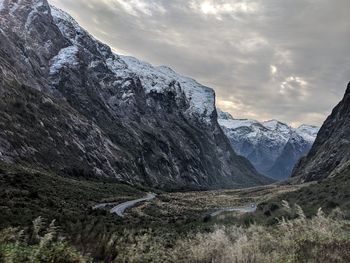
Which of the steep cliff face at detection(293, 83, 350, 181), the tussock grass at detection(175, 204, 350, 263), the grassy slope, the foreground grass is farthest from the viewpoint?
the steep cliff face at detection(293, 83, 350, 181)

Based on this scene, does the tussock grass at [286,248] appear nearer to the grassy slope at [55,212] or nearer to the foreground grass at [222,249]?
the foreground grass at [222,249]

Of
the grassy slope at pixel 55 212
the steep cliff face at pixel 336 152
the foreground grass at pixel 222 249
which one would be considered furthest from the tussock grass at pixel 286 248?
the steep cliff face at pixel 336 152

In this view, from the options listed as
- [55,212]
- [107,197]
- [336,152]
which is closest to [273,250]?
[55,212]

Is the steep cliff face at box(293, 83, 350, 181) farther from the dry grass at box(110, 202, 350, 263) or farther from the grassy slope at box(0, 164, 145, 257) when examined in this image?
the dry grass at box(110, 202, 350, 263)

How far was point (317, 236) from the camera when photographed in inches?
537

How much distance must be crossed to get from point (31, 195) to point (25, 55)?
405 ft

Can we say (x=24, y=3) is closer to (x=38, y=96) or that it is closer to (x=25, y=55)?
(x=25, y=55)

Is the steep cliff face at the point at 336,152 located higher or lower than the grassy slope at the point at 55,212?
higher

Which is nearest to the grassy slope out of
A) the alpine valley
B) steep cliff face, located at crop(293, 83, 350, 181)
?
the alpine valley

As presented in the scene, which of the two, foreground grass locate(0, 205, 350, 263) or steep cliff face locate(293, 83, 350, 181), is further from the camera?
steep cliff face locate(293, 83, 350, 181)

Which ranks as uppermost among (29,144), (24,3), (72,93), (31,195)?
(24,3)

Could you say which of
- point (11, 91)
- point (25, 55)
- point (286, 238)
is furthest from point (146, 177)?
point (286, 238)

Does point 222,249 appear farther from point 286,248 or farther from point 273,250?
point 286,248

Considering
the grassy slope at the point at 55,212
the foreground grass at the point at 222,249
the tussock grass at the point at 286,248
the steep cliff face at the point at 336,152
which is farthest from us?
the steep cliff face at the point at 336,152
